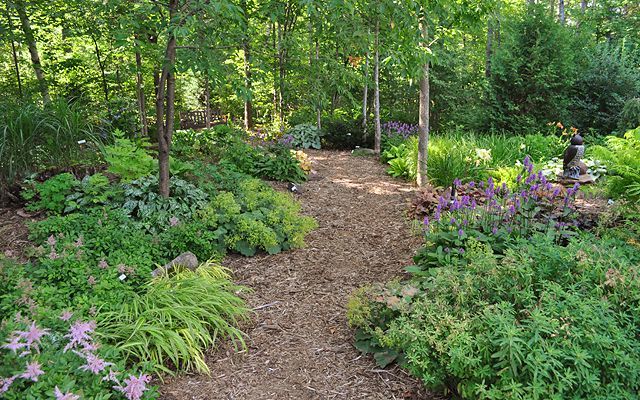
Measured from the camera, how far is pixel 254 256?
4473 mm

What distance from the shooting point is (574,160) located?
6.15 metres

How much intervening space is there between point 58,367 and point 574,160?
253 inches

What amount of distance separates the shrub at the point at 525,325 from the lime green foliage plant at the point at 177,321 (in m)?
0.96

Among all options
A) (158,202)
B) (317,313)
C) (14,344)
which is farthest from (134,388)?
(158,202)

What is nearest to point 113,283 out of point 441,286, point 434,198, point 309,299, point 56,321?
point 56,321

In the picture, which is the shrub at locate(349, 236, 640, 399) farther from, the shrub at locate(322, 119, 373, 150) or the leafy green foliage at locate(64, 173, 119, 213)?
the shrub at locate(322, 119, 373, 150)

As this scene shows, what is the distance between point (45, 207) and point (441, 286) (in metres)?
3.88

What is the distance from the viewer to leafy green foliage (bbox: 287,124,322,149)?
11039 mm

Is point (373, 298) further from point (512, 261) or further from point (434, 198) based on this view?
point (434, 198)

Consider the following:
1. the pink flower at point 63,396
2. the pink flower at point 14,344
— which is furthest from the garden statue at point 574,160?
the pink flower at point 14,344

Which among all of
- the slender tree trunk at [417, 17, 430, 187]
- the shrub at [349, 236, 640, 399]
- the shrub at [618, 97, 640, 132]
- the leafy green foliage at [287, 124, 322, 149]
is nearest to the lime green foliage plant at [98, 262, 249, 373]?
the shrub at [349, 236, 640, 399]

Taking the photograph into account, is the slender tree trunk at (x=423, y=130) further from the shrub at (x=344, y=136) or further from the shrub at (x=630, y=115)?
the shrub at (x=630, y=115)

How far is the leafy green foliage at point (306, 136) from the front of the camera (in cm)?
1104

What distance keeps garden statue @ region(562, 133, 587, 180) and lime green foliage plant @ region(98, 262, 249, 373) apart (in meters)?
5.02
